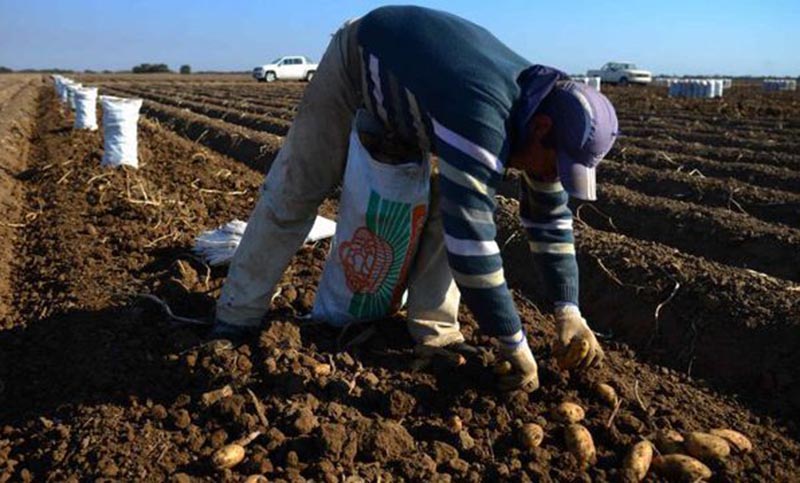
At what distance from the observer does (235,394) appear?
8.12 ft

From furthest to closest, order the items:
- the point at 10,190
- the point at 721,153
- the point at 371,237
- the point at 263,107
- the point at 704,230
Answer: the point at 263,107 → the point at 721,153 → the point at 10,190 → the point at 704,230 → the point at 371,237

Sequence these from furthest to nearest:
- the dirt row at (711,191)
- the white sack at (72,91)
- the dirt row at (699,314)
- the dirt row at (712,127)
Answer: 1. the white sack at (72,91)
2. the dirt row at (712,127)
3. the dirt row at (711,191)
4. the dirt row at (699,314)

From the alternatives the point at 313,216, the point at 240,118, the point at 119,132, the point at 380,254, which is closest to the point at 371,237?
the point at 380,254

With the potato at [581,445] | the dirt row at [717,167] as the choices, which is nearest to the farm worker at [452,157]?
the potato at [581,445]

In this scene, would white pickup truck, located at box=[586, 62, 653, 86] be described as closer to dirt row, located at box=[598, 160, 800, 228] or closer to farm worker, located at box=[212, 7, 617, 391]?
dirt row, located at box=[598, 160, 800, 228]

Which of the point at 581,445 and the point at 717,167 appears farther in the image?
the point at 717,167

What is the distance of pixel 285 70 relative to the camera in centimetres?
3253

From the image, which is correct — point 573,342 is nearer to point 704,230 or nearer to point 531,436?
point 531,436

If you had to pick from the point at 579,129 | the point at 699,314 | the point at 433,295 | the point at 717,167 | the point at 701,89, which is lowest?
the point at 699,314

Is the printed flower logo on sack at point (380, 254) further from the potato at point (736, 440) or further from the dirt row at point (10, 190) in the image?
the dirt row at point (10, 190)

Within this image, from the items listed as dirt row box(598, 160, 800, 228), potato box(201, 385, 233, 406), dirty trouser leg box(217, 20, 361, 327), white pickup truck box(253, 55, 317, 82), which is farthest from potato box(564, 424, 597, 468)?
white pickup truck box(253, 55, 317, 82)

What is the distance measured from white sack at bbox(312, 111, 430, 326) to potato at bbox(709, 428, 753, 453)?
3.87 feet

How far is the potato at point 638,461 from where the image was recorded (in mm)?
2113

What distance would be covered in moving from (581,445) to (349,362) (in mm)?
871
